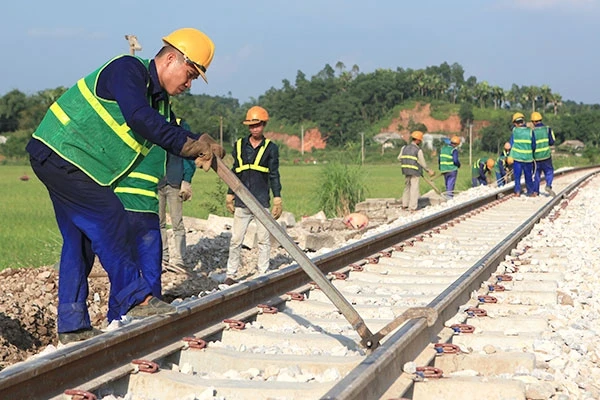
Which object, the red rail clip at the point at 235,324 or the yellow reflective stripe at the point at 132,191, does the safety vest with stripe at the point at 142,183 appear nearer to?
the yellow reflective stripe at the point at 132,191

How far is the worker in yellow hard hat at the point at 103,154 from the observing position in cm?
445

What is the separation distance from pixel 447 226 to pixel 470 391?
7.73 metres

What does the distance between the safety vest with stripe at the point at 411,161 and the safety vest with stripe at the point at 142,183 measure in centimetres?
1204

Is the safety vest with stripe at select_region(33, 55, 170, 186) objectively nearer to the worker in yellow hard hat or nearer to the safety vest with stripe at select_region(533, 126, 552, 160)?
the worker in yellow hard hat

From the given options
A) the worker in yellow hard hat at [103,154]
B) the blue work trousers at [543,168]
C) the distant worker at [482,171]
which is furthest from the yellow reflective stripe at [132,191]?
the distant worker at [482,171]

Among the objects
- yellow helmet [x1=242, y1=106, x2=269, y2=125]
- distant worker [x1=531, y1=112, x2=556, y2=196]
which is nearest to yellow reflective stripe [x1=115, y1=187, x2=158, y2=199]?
yellow helmet [x1=242, y1=106, x2=269, y2=125]

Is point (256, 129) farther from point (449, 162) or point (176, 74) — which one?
point (449, 162)

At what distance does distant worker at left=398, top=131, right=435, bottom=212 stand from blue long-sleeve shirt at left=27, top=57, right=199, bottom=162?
510 inches

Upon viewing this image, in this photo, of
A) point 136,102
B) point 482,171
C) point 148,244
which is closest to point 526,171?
point 482,171

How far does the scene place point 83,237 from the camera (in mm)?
4707

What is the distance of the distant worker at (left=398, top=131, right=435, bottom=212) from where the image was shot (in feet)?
56.1

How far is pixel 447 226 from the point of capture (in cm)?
1130

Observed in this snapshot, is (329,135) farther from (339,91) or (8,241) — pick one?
(8,241)

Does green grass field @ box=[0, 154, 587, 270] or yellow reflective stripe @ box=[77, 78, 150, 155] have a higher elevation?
yellow reflective stripe @ box=[77, 78, 150, 155]
